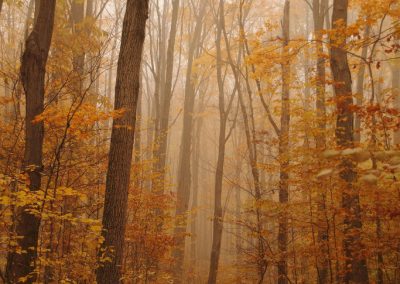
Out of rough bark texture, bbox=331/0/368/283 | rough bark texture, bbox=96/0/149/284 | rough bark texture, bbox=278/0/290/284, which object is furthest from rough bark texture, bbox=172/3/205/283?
rough bark texture, bbox=96/0/149/284

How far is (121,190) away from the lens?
5.36 m

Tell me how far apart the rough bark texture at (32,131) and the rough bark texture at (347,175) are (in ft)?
15.4

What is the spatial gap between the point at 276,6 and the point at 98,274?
1773cm

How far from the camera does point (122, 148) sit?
5469 millimetres

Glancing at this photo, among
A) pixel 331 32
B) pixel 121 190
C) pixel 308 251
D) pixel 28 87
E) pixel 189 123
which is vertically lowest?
pixel 308 251

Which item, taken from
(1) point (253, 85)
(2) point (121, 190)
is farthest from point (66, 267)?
(1) point (253, 85)

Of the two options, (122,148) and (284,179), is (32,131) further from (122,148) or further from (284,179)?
(284,179)

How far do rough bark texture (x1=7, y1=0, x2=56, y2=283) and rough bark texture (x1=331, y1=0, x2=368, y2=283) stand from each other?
15.4ft

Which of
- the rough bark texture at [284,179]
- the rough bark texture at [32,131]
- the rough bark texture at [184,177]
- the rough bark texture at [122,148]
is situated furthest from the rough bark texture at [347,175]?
the rough bark texture at [184,177]

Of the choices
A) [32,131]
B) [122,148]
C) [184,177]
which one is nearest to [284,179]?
[122,148]

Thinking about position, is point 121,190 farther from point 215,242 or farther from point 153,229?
point 215,242

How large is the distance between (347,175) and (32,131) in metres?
5.33

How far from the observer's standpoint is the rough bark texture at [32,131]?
5465mm

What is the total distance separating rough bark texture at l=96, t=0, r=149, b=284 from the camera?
5.22 meters
